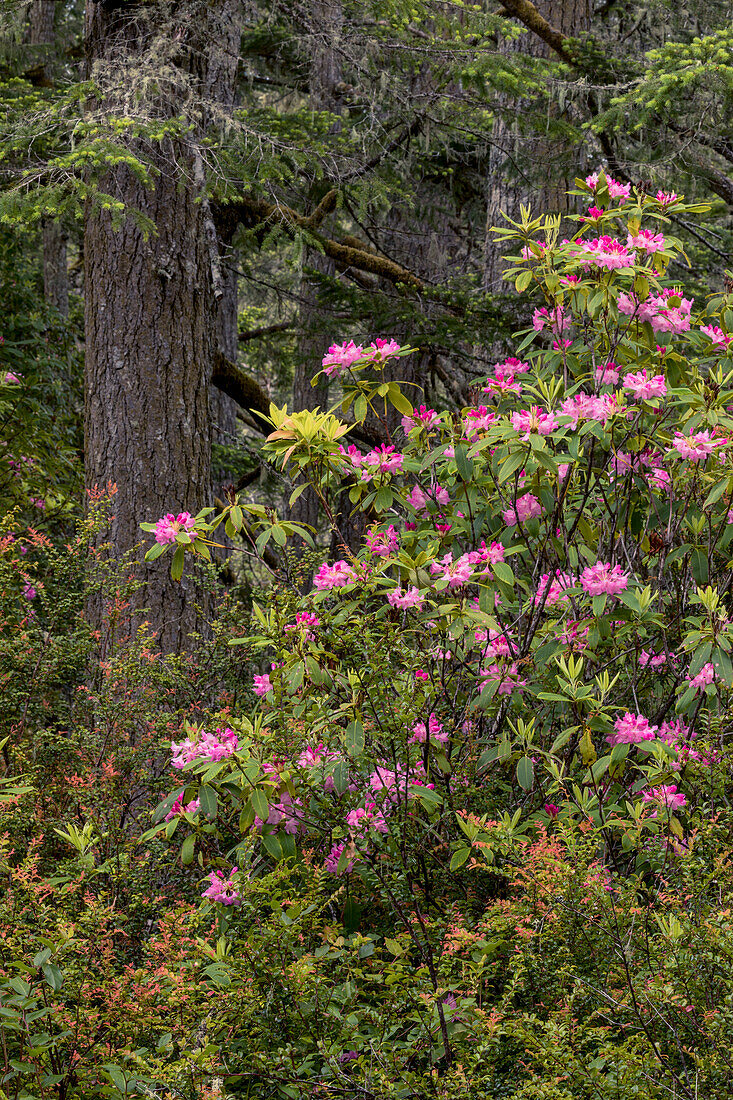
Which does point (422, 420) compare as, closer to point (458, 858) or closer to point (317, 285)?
point (458, 858)

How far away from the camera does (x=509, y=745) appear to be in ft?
9.23

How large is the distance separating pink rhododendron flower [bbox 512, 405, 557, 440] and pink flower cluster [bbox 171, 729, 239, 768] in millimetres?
1247

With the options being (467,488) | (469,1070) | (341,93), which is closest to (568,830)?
(469,1070)

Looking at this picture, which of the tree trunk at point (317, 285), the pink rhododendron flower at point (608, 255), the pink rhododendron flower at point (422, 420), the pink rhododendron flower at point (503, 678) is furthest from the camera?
the tree trunk at point (317, 285)

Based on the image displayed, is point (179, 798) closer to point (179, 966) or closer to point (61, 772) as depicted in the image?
point (179, 966)

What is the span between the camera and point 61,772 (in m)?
3.59

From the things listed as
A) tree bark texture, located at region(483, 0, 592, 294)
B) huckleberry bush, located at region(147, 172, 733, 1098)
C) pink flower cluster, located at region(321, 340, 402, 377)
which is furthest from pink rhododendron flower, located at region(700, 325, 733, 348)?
tree bark texture, located at region(483, 0, 592, 294)

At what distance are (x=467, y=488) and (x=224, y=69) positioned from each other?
4.89 m

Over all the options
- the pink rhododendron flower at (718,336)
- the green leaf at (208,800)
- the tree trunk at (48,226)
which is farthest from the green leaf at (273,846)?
the tree trunk at (48,226)

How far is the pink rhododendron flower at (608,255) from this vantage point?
3.23 metres

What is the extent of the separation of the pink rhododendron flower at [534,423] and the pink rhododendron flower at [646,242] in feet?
2.54

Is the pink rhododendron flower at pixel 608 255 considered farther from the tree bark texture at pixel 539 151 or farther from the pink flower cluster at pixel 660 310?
the tree bark texture at pixel 539 151

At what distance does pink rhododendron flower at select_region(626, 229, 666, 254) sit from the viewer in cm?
331

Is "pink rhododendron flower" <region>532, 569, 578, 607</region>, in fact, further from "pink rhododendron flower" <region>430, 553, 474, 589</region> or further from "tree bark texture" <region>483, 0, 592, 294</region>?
"tree bark texture" <region>483, 0, 592, 294</region>
